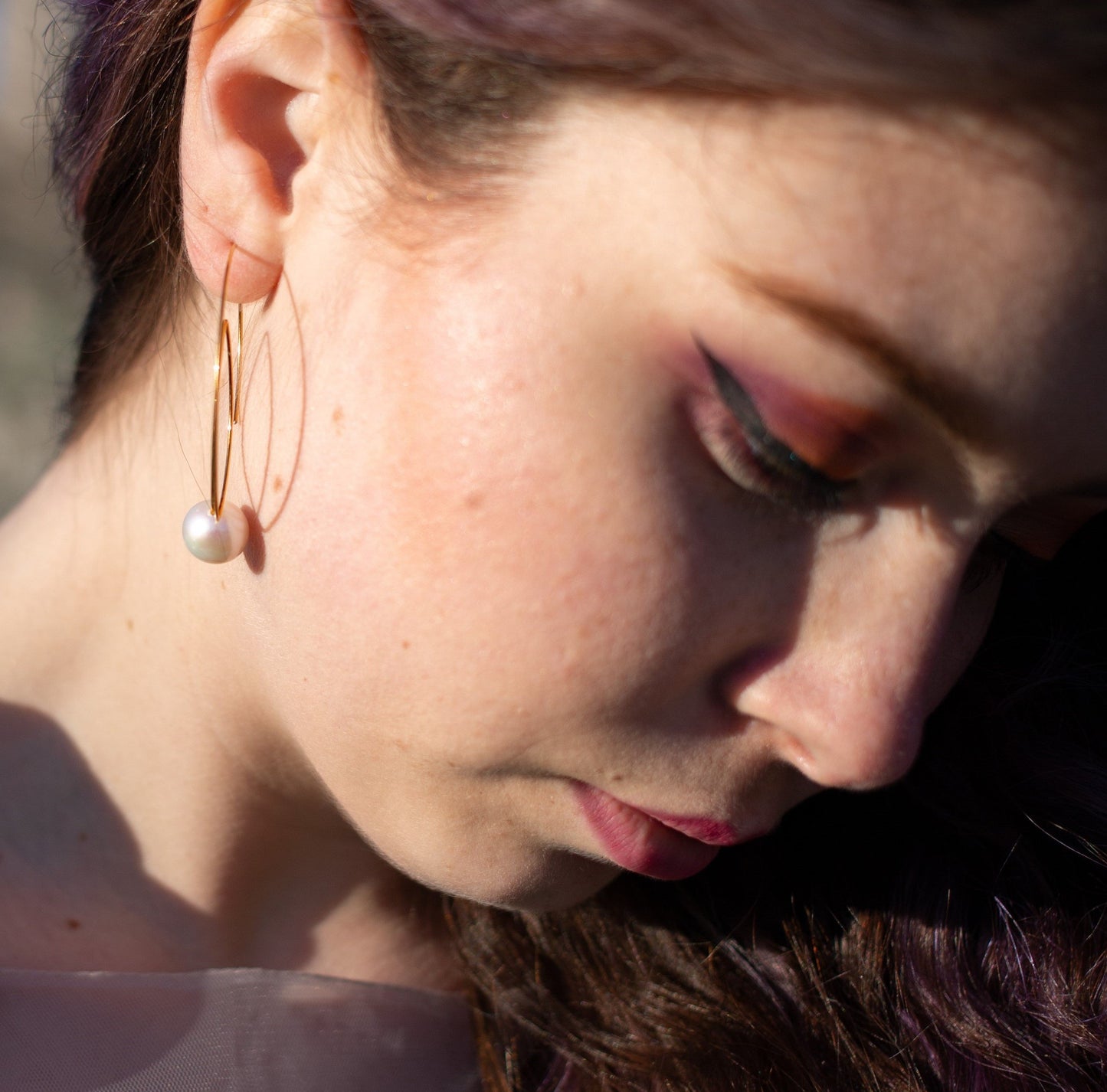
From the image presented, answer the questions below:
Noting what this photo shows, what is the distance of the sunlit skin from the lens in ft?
3.04

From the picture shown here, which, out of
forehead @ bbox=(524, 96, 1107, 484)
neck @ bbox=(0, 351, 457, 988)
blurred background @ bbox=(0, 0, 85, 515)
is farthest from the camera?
blurred background @ bbox=(0, 0, 85, 515)

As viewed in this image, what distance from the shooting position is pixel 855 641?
1085 millimetres

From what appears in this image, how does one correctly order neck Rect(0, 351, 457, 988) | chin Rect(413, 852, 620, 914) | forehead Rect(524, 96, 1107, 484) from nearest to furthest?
forehead Rect(524, 96, 1107, 484), chin Rect(413, 852, 620, 914), neck Rect(0, 351, 457, 988)

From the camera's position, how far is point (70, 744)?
4.74 ft

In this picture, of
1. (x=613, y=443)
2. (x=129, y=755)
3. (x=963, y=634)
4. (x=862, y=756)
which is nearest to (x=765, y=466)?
(x=613, y=443)

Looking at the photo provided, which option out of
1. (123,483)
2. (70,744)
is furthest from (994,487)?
(70,744)

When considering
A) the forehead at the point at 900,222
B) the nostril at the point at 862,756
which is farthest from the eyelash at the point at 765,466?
the nostril at the point at 862,756

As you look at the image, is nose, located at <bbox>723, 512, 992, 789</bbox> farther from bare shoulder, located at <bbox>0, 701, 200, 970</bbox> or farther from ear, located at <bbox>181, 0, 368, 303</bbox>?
bare shoulder, located at <bbox>0, 701, 200, 970</bbox>

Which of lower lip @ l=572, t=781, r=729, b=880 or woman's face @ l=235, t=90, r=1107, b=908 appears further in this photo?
lower lip @ l=572, t=781, r=729, b=880

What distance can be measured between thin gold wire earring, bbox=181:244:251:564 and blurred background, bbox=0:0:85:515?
8.43 ft

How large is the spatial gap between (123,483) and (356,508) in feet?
1.62

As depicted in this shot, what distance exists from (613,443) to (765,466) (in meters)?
0.14

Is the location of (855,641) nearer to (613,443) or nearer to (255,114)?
(613,443)

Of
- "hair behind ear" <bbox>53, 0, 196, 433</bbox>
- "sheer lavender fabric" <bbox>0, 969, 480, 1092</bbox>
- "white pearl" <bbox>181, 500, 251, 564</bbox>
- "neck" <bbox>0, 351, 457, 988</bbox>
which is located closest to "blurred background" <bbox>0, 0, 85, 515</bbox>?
"hair behind ear" <bbox>53, 0, 196, 433</bbox>
